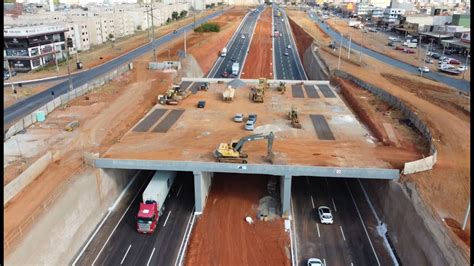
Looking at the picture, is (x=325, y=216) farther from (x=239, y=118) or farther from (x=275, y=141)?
(x=239, y=118)

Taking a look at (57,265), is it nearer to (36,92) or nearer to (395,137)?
(395,137)

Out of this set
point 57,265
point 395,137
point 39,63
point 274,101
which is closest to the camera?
point 57,265

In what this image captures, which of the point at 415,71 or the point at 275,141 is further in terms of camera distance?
the point at 415,71

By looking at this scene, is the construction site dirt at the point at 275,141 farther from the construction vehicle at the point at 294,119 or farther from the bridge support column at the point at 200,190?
the bridge support column at the point at 200,190

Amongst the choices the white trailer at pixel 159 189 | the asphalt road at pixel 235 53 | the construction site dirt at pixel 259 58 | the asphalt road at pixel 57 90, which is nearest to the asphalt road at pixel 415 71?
the construction site dirt at pixel 259 58

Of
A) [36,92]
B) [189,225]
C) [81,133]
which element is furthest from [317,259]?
[36,92]

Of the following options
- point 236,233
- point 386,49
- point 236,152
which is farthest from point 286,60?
point 236,233
